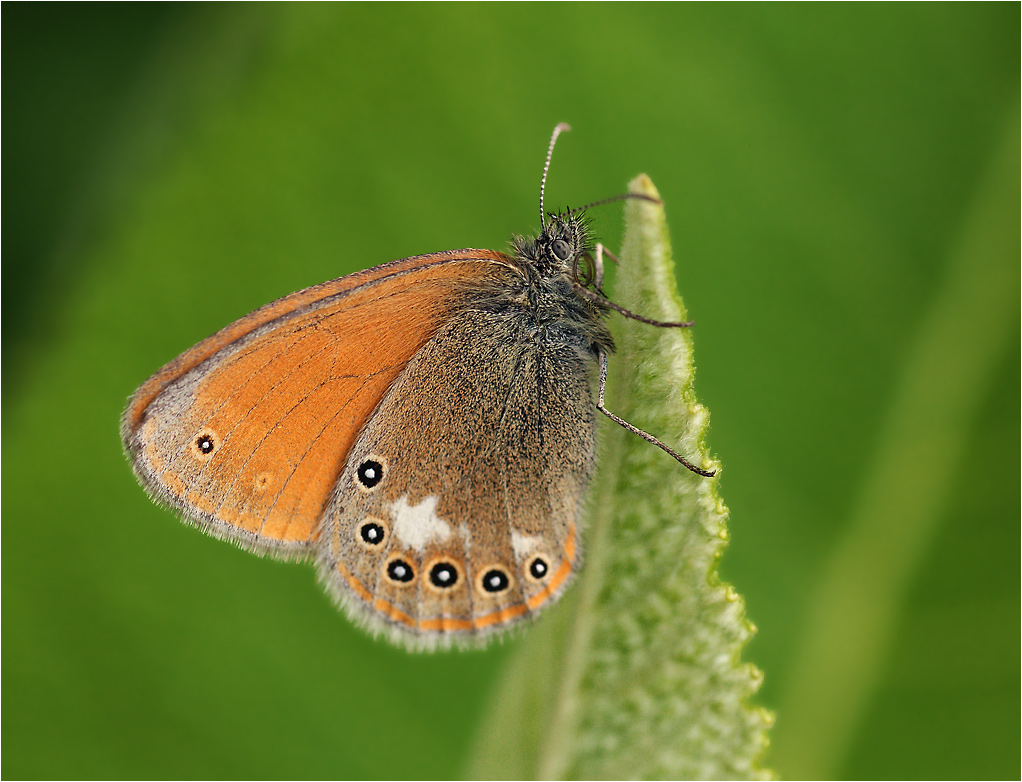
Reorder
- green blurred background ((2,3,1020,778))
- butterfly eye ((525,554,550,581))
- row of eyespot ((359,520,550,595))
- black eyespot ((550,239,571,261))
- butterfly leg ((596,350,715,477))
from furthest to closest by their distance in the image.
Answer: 1. green blurred background ((2,3,1020,778))
2. black eyespot ((550,239,571,261))
3. row of eyespot ((359,520,550,595))
4. butterfly eye ((525,554,550,581))
5. butterfly leg ((596,350,715,477))

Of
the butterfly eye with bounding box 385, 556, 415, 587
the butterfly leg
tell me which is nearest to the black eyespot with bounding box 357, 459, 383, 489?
the butterfly eye with bounding box 385, 556, 415, 587

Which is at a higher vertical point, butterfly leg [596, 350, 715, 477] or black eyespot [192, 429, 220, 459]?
Result: butterfly leg [596, 350, 715, 477]

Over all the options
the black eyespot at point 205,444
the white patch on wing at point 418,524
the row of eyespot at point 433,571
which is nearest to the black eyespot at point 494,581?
the row of eyespot at point 433,571

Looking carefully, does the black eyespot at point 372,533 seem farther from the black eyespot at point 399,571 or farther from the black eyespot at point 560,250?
the black eyespot at point 560,250

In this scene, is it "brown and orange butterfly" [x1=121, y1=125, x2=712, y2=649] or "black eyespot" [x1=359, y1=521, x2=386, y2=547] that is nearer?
"brown and orange butterfly" [x1=121, y1=125, x2=712, y2=649]

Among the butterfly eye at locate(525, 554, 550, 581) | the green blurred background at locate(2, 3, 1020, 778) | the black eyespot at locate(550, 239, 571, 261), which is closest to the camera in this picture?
the butterfly eye at locate(525, 554, 550, 581)

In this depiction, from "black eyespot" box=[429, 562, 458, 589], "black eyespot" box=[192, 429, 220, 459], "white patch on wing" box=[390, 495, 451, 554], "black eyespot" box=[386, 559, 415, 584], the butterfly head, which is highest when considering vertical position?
the butterfly head

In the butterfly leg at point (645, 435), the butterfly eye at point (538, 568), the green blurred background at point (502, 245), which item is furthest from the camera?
the green blurred background at point (502, 245)

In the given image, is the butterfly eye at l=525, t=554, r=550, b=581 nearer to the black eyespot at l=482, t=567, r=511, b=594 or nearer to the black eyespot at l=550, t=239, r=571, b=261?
the black eyespot at l=482, t=567, r=511, b=594
